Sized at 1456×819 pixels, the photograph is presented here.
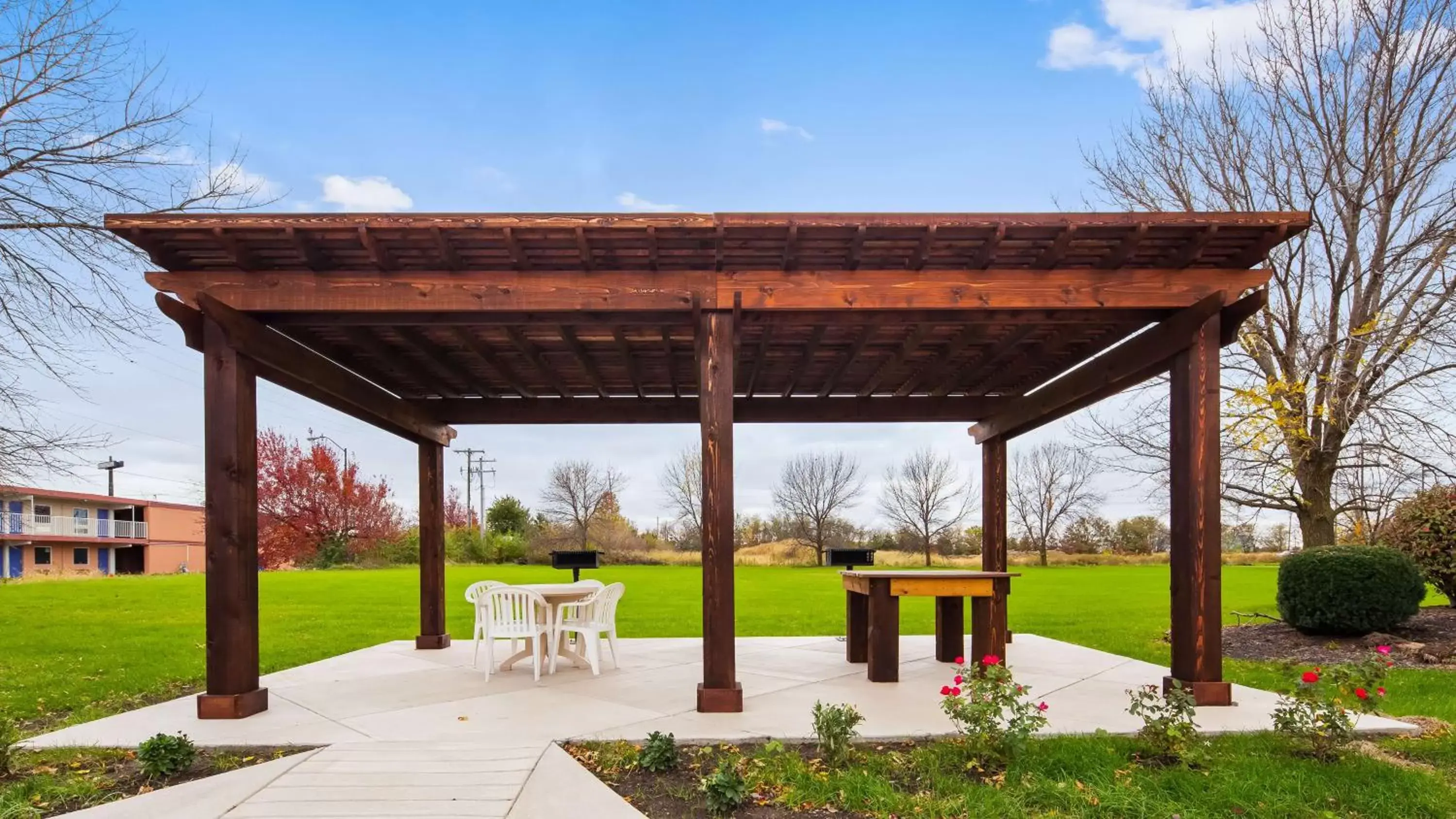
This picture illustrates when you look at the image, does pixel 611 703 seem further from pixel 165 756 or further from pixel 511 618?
pixel 165 756

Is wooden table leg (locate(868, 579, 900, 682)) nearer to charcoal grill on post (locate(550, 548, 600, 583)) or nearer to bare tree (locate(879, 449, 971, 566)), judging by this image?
charcoal grill on post (locate(550, 548, 600, 583))

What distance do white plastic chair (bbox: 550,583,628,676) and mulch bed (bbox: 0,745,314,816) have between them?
8.50 ft

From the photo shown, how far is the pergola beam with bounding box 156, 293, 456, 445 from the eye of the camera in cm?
548

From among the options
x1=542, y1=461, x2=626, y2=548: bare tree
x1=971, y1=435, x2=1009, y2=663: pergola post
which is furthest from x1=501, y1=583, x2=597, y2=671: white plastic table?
x1=542, y1=461, x2=626, y2=548: bare tree

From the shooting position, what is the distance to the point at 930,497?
125 ft

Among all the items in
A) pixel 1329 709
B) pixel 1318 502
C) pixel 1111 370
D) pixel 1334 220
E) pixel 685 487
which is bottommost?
pixel 685 487

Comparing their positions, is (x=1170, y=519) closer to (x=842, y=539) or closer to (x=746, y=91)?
(x=746, y=91)

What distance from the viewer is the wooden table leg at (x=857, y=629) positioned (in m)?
7.95

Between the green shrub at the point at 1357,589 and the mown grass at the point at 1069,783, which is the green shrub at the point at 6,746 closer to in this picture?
the mown grass at the point at 1069,783

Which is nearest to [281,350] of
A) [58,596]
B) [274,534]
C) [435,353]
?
[435,353]

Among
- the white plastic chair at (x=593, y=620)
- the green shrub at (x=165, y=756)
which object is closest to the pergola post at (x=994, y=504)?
the white plastic chair at (x=593, y=620)

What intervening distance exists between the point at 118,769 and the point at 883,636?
193 inches

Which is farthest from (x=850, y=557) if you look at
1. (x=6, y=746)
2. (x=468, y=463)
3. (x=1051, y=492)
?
(x=468, y=463)

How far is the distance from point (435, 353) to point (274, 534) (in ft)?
99.5
